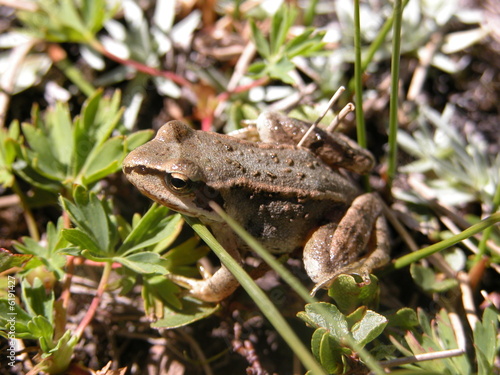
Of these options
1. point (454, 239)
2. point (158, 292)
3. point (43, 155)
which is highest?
point (454, 239)

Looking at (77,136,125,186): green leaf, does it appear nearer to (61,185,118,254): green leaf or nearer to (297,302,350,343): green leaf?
(61,185,118,254): green leaf

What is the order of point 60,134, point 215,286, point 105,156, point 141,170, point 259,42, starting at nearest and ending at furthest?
point 141,170
point 215,286
point 105,156
point 60,134
point 259,42

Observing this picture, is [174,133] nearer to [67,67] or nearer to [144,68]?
[144,68]

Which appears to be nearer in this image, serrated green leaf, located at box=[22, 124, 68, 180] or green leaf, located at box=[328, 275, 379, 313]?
green leaf, located at box=[328, 275, 379, 313]

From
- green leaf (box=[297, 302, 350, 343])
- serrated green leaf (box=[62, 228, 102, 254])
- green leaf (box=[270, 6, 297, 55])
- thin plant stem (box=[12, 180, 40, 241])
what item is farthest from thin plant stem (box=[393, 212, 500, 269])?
thin plant stem (box=[12, 180, 40, 241])

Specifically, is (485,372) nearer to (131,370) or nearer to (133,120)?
(131,370)

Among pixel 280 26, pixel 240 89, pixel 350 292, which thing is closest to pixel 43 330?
pixel 350 292

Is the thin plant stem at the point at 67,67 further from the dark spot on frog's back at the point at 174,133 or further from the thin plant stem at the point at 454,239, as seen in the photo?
the thin plant stem at the point at 454,239
